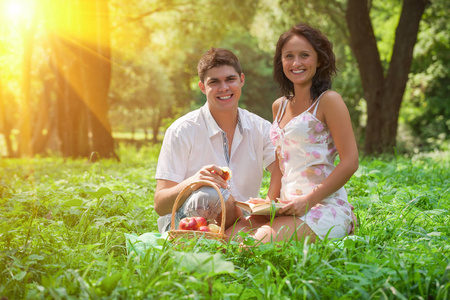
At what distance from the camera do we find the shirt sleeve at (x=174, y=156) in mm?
4074

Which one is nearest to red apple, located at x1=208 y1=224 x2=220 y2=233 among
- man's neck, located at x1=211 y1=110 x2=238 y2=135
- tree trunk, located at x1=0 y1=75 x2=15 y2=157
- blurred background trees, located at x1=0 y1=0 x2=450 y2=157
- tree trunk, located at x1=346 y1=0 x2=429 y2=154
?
man's neck, located at x1=211 y1=110 x2=238 y2=135

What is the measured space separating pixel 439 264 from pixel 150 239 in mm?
2073

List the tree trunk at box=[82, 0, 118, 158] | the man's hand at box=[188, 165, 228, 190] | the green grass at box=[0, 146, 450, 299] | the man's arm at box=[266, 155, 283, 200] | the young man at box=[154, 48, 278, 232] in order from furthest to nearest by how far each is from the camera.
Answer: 1. the tree trunk at box=[82, 0, 118, 158]
2. the man's arm at box=[266, 155, 283, 200]
3. the young man at box=[154, 48, 278, 232]
4. the man's hand at box=[188, 165, 228, 190]
5. the green grass at box=[0, 146, 450, 299]

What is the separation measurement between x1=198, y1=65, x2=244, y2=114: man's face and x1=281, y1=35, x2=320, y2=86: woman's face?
53 centimetres

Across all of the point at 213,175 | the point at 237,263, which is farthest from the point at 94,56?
the point at 237,263

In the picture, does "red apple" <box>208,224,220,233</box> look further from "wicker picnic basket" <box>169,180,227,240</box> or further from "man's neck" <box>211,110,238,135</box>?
"man's neck" <box>211,110,238,135</box>

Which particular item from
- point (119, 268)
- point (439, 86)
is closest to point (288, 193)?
point (119, 268)

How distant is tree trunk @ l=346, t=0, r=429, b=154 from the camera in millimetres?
10680

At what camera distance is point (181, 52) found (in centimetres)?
3422

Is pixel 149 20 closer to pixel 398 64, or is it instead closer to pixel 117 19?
pixel 117 19

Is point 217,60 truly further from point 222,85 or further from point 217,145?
point 217,145

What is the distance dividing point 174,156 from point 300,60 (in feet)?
4.53

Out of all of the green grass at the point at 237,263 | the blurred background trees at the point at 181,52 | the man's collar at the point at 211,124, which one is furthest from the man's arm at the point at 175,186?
the blurred background trees at the point at 181,52

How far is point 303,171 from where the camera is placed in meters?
3.81
